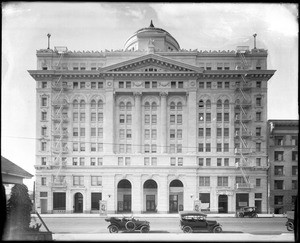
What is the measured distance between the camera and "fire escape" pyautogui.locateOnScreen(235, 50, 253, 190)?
32.0m

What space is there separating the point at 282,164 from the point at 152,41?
21248 millimetres

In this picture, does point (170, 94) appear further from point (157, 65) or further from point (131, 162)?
point (131, 162)

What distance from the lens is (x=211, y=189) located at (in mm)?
34000

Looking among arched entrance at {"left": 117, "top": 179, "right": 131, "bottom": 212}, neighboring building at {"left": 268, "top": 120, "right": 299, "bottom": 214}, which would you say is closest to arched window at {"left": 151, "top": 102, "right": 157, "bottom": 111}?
arched entrance at {"left": 117, "top": 179, "right": 131, "bottom": 212}

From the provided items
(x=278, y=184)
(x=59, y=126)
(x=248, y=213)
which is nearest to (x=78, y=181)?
(x=59, y=126)

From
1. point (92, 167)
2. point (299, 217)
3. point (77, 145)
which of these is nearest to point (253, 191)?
point (92, 167)

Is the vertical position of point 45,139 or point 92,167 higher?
point 45,139

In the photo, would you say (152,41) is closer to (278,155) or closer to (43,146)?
(43,146)

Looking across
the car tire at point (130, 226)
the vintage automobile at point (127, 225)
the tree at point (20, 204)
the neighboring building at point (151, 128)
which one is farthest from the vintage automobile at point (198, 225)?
the neighboring building at point (151, 128)

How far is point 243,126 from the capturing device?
32.1m

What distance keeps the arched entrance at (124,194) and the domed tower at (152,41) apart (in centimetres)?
1604

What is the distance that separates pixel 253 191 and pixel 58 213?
21.8 m

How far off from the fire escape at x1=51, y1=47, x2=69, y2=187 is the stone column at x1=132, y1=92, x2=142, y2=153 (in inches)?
302

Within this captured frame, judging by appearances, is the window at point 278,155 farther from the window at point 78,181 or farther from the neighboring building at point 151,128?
the window at point 78,181
